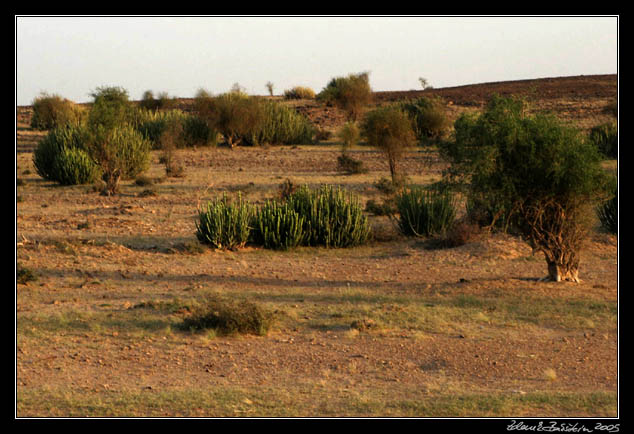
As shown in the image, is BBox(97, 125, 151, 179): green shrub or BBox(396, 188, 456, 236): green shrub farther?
BBox(97, 125, 151, 179): green shrub

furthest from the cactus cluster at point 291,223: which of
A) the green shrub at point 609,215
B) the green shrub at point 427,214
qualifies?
the green shrub at point 609,215

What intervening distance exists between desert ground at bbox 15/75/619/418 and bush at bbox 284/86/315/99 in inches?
2257

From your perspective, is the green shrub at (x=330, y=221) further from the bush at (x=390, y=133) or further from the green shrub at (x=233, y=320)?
the bush at (x=390, y=133)

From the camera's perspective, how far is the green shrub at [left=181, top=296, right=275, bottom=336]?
388 inches

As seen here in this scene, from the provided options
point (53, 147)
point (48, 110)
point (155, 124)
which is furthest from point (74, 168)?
point (48, 110)

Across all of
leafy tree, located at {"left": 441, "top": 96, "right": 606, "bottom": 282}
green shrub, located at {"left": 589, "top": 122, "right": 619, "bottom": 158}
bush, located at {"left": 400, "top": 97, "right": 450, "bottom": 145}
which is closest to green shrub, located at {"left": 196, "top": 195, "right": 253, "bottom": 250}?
leafy tree, located at {"left": 441, "top": 96, "right": 606, "bottom": 282}

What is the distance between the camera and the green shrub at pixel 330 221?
52.7 ft

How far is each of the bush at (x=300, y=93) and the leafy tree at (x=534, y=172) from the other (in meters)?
63.8

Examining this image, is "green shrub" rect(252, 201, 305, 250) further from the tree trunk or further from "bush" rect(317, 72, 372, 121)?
"bush" rect(317, 72, 372, 121)

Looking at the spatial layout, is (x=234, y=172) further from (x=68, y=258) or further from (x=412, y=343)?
(x=412, y=343)

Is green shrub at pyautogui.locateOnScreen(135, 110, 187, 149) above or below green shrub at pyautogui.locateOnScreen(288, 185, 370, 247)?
above

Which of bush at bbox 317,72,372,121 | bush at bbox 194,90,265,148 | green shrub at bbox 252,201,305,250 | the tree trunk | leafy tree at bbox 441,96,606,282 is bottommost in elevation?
the tree trunk

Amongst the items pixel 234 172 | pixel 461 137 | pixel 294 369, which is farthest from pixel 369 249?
pixel 234 172

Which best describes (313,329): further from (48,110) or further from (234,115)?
(48,110)
